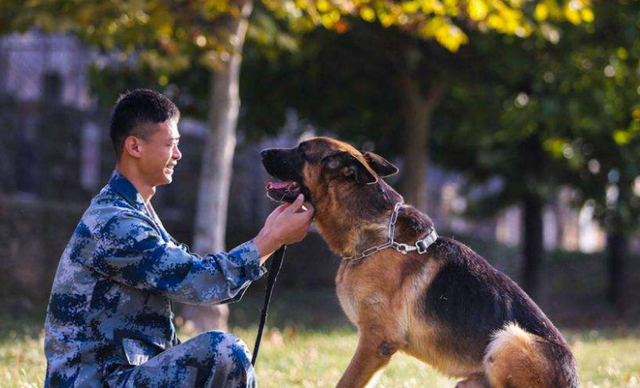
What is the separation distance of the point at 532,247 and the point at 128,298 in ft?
58.7

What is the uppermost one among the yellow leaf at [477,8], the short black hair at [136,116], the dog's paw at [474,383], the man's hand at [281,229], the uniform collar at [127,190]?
the yellow leaf at [477,8]

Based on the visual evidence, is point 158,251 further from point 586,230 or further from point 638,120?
point 586,230

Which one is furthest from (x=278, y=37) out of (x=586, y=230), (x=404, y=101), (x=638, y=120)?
(x=586, y=230)

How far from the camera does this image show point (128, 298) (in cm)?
381

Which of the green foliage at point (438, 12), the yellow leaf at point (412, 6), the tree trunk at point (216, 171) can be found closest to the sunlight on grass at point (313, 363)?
the tree trunk at point (216, 171)

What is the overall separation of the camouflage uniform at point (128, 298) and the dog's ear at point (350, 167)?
1161 millimetres

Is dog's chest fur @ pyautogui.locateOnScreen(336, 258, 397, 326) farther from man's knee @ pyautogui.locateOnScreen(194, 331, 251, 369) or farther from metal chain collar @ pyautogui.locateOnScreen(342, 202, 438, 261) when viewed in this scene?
man's knee @ pyautogui.locateOnScreen(194, 331, 251, 369)

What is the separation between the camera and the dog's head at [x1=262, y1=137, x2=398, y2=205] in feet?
16.0

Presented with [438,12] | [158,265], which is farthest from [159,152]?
[438,12]

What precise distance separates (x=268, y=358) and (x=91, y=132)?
9105 mm

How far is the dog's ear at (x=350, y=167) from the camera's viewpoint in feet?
15.8

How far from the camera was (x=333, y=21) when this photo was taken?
11070 millimetres

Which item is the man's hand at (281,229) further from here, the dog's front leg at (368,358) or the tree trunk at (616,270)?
the tree trunk at (616,270)

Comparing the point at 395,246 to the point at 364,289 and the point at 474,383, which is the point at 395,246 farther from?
the point at 474,383
